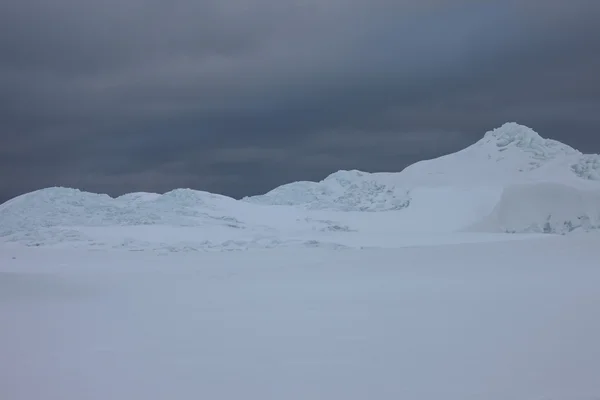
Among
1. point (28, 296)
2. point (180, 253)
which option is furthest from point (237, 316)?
point (180, 253)

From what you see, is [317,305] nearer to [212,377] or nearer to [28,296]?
[212,377]

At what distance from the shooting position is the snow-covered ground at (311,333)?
443 centimetres

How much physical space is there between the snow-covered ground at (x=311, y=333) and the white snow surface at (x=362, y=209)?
7182mm

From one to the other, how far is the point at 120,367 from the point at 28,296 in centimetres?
460

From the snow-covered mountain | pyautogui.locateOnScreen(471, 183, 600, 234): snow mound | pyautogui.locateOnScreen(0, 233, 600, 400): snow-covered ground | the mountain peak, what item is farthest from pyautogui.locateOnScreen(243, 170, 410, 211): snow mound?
pyautogui.locateOnScreen(0, 233, 600, 400): snow-covered ground

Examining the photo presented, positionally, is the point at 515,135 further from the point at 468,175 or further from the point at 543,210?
the point at 543,210

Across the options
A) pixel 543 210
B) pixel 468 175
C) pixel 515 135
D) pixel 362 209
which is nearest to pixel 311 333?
pixel 362 209

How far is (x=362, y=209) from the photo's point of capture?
24.7 metres

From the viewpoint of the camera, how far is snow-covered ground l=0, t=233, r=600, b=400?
4426mm

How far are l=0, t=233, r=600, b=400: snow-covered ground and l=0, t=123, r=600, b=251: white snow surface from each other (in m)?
7.18

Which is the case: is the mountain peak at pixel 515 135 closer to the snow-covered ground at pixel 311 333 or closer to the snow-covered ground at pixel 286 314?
the snow-covered ground at pixel 286 314

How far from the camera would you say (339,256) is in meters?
13.2

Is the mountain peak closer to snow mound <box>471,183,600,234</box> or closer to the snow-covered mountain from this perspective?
the snow-covered mountain

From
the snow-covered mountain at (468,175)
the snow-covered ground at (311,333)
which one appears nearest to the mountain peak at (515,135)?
the snow-covered mountain at (468,175)
